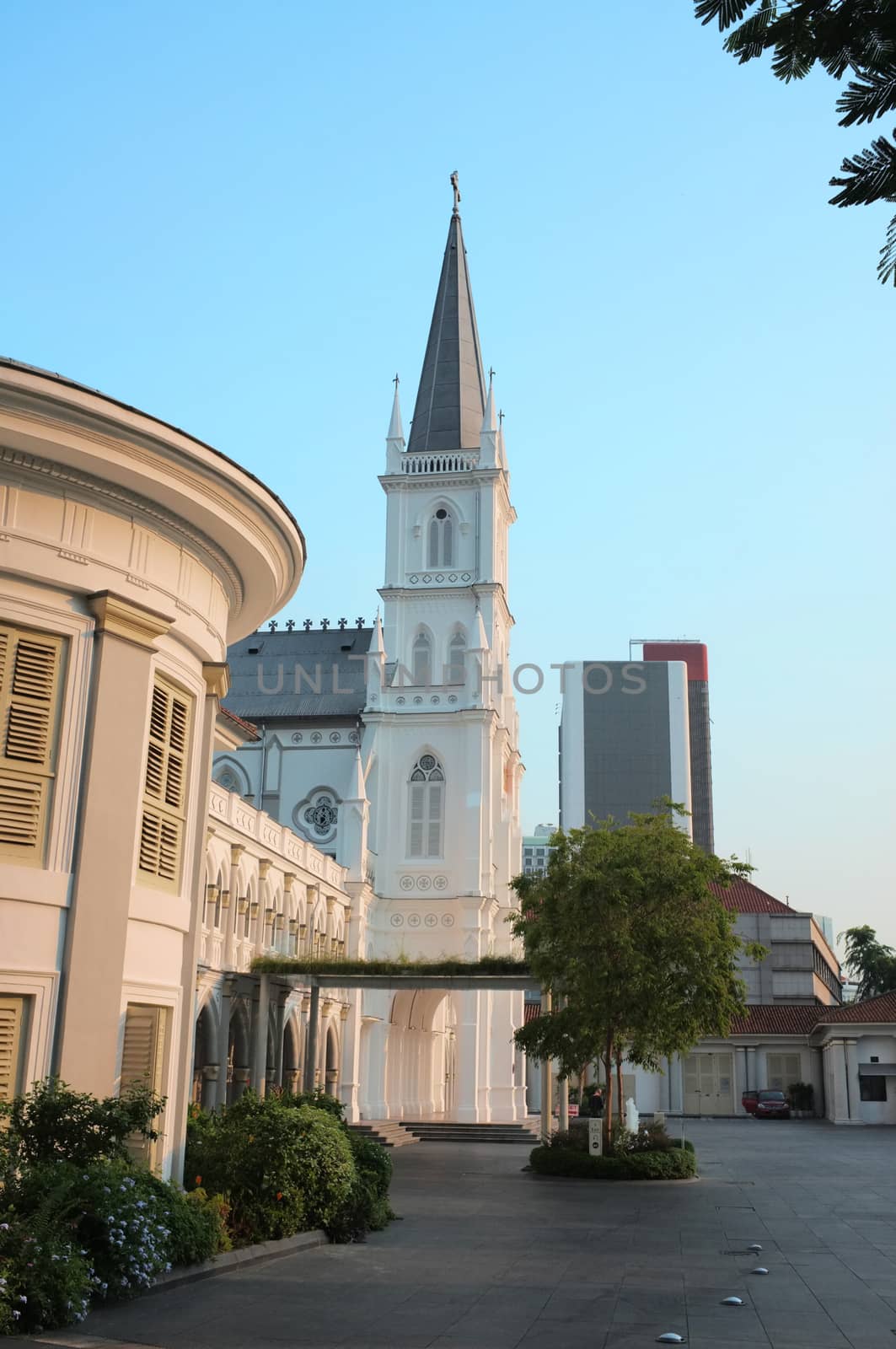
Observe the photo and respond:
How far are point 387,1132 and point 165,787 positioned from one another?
31799mm

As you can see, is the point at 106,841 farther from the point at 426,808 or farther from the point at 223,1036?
the point at 426,808

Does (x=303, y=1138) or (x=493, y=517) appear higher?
(x=493, y=517)

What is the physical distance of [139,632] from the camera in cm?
1251

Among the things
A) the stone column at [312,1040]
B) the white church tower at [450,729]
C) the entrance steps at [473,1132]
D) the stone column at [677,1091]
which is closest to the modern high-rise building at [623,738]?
the stone column at [677,1091]

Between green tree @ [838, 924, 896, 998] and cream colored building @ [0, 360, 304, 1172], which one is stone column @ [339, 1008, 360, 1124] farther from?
green tree @ [838, 924, 896, 998]

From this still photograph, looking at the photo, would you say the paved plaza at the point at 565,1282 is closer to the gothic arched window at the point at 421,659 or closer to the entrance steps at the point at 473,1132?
the entrance steps at the point at 473,1132

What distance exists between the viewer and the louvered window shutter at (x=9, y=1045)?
10953mm

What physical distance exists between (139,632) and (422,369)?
2336 inches

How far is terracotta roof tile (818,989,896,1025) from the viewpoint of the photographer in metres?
58.7

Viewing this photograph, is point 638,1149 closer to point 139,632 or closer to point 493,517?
point 139,632

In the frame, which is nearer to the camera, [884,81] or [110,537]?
[884,81]

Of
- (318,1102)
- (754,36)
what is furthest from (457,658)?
(754,36)

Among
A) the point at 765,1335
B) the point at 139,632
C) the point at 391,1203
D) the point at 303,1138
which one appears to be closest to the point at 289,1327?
the point at 765,1335

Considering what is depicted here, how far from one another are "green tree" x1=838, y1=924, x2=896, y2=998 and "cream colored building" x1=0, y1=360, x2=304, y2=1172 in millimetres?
86224
